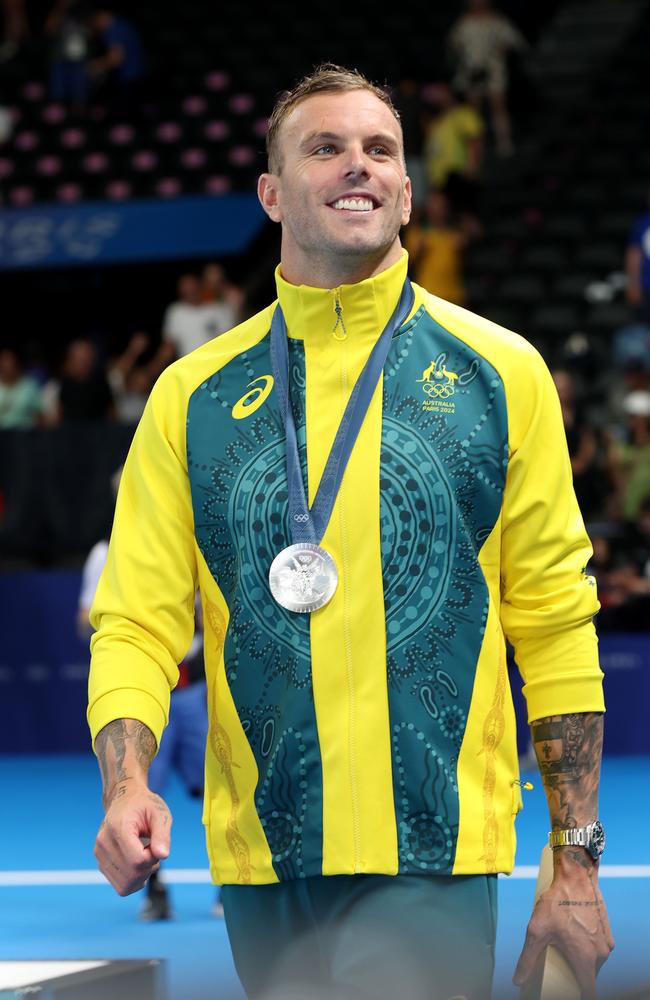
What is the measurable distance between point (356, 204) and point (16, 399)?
1046 centimetres

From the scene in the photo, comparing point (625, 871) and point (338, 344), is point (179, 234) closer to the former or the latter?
point (625, 871)

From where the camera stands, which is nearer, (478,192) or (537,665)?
(537,665)

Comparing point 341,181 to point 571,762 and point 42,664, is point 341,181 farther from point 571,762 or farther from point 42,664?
point 42,664

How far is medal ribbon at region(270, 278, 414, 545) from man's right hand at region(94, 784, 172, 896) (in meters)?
0.41

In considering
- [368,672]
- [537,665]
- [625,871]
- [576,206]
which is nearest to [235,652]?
[368,672]

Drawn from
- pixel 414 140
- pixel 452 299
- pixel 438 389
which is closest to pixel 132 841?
pixel 438 389

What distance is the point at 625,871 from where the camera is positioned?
6.53 meters

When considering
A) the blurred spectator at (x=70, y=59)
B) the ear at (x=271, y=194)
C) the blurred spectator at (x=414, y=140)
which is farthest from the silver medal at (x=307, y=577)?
the blurred spectator at (x=70, y=59)

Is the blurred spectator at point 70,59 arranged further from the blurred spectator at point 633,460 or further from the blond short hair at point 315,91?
the blond short hair at point 315,91

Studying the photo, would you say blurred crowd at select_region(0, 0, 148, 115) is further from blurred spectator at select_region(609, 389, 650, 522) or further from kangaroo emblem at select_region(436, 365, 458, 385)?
kangaroo emblem at select_region(436, 365, 458, 385)

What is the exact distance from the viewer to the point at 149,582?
2.38 metres

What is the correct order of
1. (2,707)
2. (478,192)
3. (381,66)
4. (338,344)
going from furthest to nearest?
(381,66) < (478,192) < (2,707) < (338,344)

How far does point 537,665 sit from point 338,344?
54cm

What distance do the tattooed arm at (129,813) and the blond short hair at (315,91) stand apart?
2.85 feet
